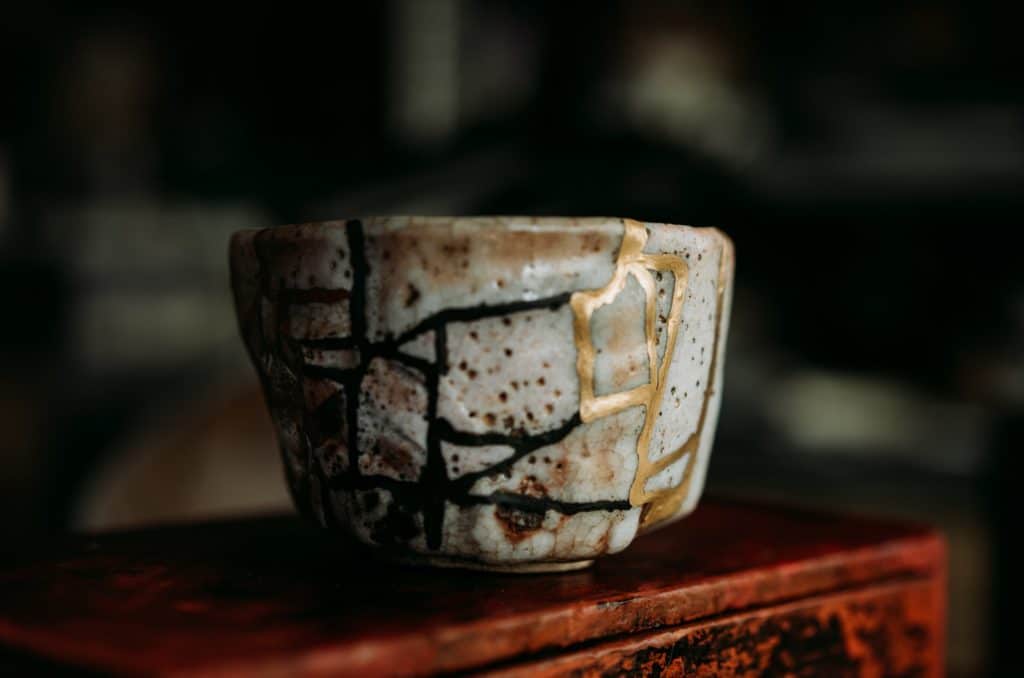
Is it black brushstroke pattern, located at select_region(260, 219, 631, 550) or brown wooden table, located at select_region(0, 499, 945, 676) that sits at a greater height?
black brushstroke pattern, located at select_region(260, 219, 631, 550)

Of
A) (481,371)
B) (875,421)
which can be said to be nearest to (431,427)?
(481,371)

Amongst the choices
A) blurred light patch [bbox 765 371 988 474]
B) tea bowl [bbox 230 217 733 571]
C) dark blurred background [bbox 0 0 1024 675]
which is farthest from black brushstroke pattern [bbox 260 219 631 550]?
blurred light patch [bbox 765 371 988 474]

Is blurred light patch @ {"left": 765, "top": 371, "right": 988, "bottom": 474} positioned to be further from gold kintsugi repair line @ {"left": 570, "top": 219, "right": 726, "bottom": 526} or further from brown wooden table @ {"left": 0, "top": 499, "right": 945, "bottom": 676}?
gold kintsugi repair line @ {"left": 570, "top": 219, "right": 726, "bottom": 526}

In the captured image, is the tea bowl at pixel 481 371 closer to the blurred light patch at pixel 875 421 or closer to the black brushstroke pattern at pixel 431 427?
the black brushstroke pattern at pixel 431 427

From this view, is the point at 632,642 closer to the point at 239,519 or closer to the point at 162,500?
the point at 239,519

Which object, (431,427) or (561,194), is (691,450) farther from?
(561,194)
